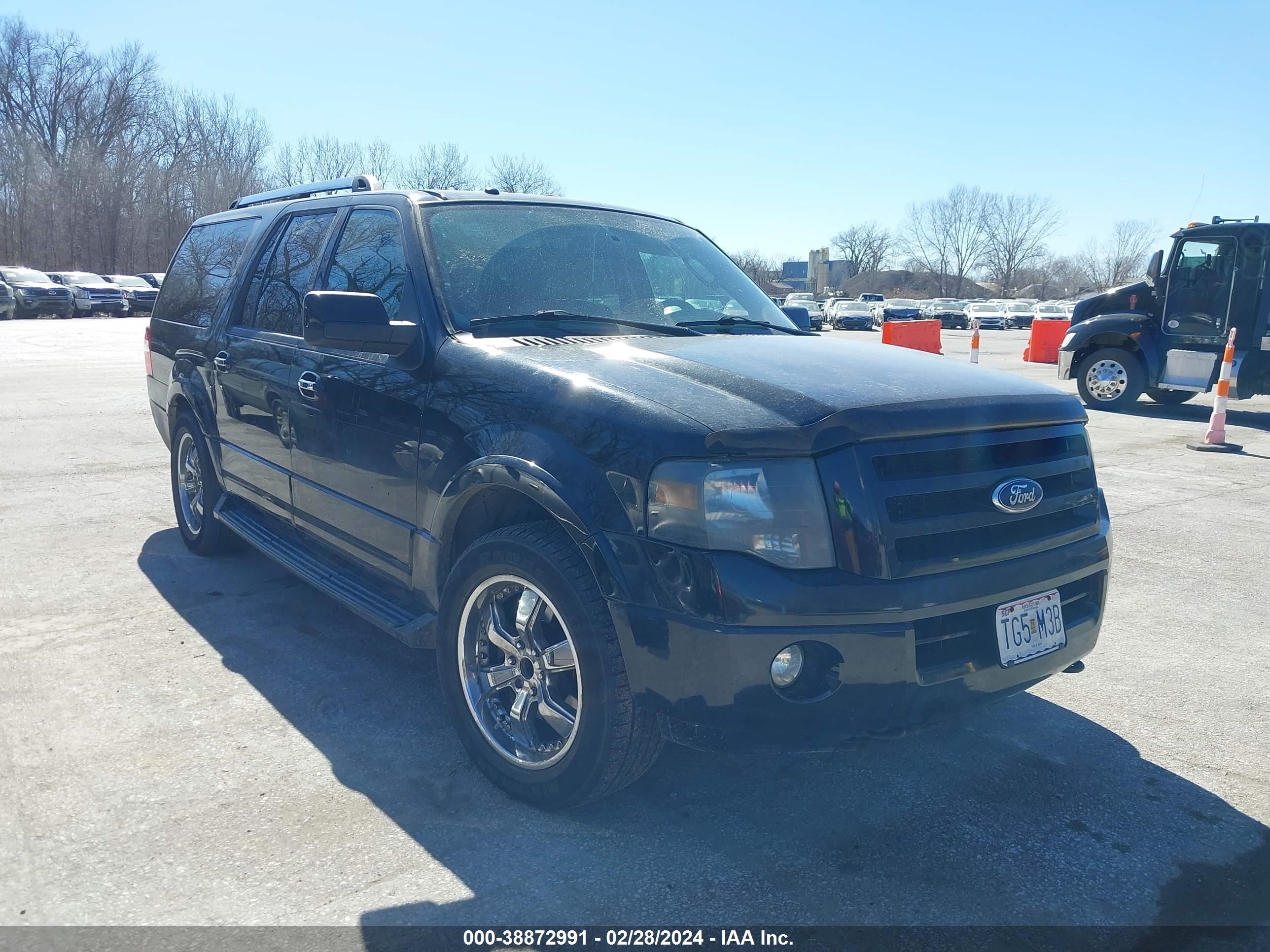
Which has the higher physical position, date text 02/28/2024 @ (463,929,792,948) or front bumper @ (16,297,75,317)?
front bumper @ (16,297,75,317)

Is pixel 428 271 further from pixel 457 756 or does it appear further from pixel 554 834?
pixel 554 834

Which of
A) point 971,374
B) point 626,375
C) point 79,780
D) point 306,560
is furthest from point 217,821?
point 971,374

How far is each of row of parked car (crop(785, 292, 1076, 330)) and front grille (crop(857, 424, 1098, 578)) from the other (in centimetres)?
4097

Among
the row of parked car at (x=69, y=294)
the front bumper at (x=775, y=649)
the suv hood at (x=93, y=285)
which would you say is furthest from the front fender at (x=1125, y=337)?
the suv hood at (x=93, y=285)

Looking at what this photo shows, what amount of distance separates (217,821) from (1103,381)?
12.9 metres

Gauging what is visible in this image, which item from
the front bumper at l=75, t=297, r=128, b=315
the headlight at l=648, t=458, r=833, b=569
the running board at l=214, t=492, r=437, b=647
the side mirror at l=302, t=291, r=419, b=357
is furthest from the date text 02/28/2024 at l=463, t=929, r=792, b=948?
the front bumper at l=75, t=297, r=128, b=315

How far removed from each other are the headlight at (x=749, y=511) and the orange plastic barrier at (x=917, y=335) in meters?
16.8

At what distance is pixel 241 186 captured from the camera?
61.7 meters

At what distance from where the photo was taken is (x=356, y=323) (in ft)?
10.8

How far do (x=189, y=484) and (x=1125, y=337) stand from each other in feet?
38.2

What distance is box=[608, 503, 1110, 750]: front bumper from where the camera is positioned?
2420 mm

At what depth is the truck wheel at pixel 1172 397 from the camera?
13.8 metres

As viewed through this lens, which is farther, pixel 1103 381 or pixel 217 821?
pixel 1103 381

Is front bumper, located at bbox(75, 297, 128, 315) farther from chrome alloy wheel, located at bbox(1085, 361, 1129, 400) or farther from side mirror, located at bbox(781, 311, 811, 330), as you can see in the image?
side mirror, located at bbox(781, 311, 811, 330)
